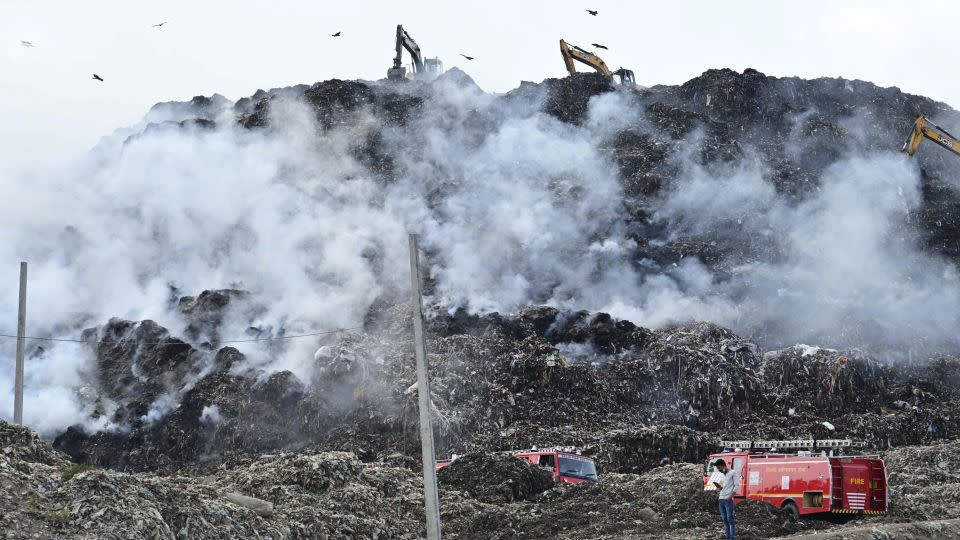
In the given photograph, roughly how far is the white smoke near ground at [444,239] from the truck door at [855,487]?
721 inches

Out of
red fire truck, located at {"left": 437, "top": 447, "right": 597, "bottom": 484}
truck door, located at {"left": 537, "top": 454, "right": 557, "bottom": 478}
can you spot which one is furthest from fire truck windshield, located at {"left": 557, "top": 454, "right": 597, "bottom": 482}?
truck door, located at {"left": 537, "top": 454, "right": 557, "bottom": 478}

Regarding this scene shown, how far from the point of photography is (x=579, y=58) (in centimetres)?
5531

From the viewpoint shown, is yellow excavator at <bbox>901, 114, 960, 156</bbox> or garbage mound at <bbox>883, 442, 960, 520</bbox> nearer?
garbage mound at <bbox>883, 442, 960, 520</bbox>

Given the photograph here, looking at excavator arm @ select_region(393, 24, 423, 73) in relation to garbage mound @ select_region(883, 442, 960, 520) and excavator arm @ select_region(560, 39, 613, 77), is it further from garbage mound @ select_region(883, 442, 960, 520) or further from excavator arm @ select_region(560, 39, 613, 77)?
garbage mound @ select_region(883, 442, 960, 520)

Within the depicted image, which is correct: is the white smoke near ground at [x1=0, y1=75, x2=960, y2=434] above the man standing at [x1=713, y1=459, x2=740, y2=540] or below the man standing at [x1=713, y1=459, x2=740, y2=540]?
above

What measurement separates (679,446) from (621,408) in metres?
3.26

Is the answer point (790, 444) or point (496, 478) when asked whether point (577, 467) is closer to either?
point (496, 478)

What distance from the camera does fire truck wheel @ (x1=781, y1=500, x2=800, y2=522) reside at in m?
16.2

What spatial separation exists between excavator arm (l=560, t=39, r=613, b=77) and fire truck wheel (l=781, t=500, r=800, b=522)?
41039mm

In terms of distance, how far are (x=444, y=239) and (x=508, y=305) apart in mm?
5797

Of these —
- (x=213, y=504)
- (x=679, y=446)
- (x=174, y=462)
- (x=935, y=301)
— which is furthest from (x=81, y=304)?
(x=935, y=301)

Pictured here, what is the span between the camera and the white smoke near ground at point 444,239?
1420 inches

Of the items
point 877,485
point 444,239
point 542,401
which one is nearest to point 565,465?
point 877,485

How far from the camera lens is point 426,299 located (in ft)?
122
